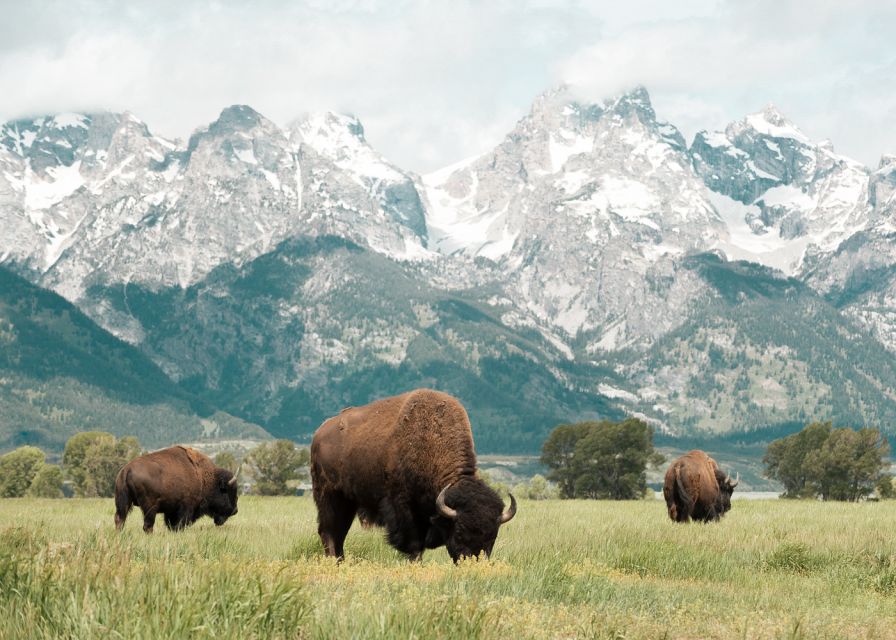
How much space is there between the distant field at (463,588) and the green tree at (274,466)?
102057 millimetres

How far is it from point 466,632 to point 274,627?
4.84 ft

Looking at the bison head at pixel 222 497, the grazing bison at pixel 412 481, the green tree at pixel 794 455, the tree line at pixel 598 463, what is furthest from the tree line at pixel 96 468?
the grazing bison at pixel 412 481

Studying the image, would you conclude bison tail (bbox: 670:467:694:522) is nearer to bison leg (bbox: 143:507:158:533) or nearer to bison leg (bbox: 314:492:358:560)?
bison leg (bbox: 143:507:158:533)

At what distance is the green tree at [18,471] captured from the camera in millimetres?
123500

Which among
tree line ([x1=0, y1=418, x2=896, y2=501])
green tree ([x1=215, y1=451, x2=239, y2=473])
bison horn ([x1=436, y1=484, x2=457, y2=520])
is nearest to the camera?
bison horn ([x1=436, y1=484, x2=457, y2=520])

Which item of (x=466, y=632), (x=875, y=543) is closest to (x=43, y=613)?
(x=466, y=632)

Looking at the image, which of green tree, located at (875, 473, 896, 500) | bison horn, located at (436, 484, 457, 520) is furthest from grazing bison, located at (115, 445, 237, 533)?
green tree, located at (875, 473, 896, 500)

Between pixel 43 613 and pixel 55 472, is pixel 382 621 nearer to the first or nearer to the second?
pixel 43 613

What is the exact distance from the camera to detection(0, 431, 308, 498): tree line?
Result: 380 feet

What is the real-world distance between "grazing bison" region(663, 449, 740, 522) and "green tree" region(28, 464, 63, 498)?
326ft

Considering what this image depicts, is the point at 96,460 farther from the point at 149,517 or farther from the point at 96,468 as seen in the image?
the point at 149,517

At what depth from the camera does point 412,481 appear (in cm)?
1550

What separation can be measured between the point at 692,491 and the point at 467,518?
17373 millimetres

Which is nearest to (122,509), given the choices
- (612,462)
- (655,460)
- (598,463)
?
(598,463)
